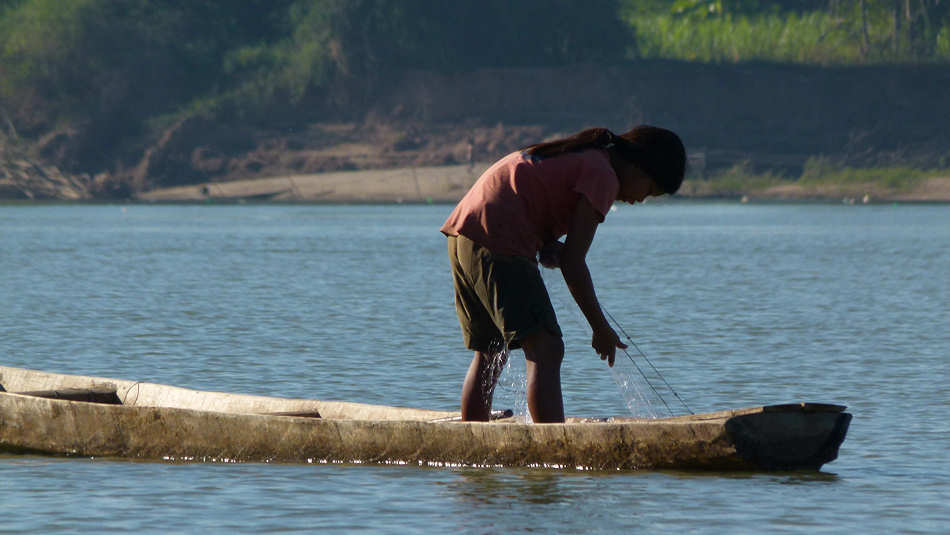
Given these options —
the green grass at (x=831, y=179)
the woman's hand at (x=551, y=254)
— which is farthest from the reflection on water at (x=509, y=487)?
the green grass at (x=831, y=179)

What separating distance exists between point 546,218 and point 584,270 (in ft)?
1.08

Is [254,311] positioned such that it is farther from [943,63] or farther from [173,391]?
→ [943,63]

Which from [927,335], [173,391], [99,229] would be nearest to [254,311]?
[927,335]

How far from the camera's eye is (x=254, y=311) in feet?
61.6

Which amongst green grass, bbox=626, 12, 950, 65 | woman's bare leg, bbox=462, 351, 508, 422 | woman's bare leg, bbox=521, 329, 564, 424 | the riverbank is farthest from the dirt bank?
woman's bare leg, bbox=521, 329, 564, 424

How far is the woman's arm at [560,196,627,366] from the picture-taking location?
7.60m

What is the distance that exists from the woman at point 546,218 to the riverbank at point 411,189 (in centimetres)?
5437

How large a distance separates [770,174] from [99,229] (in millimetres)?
29785

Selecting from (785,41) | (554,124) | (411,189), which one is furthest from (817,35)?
(411,189)

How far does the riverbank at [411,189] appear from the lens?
207 feet

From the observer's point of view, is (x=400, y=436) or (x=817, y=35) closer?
(x=400, y=436)

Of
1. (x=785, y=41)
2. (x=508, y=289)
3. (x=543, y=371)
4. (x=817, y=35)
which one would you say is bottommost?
(x=785, y=41)

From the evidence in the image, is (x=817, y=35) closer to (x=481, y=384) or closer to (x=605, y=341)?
(x=481, y=384)

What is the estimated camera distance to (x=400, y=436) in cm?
835
